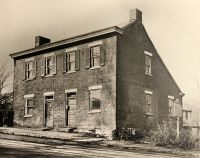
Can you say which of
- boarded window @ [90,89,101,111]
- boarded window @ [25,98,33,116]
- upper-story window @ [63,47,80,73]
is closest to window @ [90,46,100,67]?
upper-story window @ [63,47,80,73]

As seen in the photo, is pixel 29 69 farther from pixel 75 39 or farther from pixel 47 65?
pixel 75 39

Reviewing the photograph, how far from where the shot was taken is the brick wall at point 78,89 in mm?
20328

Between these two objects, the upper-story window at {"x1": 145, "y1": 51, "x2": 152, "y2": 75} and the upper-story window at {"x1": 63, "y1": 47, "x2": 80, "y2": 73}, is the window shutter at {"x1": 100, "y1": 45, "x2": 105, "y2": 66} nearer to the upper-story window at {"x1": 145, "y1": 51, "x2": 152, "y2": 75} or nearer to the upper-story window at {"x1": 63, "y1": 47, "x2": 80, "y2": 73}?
the upper-story window at {"x1": 63, "y1": 47, "x2": 80, "y2": 73}

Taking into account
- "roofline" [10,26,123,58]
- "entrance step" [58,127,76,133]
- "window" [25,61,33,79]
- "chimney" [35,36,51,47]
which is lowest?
"entrance step" [58,127,76,133]

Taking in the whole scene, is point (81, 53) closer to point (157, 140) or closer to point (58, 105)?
point (58, 105)

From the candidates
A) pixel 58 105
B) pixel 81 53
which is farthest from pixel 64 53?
pixel 58 105

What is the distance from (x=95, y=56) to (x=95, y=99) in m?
2.53

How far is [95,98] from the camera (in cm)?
2116

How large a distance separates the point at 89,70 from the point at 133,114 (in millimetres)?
3681

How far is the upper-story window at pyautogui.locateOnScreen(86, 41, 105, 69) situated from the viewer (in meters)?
20.9

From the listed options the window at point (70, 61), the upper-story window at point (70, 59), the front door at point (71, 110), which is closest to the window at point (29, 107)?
the front door at point (71, 110)

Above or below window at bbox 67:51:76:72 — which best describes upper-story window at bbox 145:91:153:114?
below

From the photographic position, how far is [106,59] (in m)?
20.7

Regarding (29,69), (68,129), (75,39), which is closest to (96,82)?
(75,39)
